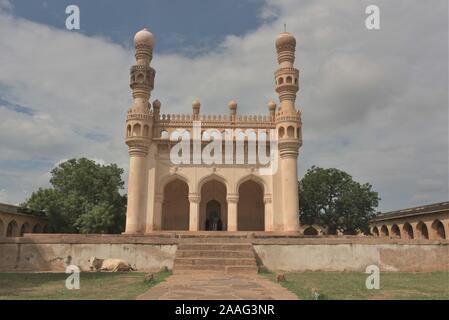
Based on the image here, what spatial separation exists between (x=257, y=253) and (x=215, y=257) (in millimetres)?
2109

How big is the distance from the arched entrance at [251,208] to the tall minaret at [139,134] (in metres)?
6.82

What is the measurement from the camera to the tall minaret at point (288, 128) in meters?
20.6

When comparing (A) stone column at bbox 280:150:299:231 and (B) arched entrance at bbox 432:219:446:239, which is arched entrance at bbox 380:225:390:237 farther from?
(A) stone column at bbox 280:150:299:231

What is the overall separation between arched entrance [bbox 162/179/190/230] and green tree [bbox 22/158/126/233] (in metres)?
6.66

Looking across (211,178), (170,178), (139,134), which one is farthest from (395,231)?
(139,134)

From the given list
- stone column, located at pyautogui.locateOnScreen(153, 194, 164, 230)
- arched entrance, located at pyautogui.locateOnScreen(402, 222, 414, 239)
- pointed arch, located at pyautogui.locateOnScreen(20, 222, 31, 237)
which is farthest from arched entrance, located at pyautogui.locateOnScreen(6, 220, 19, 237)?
arched entrance, located at pyautogui.locateOnScreen(402, 222, 414, 239)

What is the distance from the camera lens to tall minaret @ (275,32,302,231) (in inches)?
810

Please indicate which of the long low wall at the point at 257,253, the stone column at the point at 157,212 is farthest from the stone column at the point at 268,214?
the long low wall at the point at 257,253

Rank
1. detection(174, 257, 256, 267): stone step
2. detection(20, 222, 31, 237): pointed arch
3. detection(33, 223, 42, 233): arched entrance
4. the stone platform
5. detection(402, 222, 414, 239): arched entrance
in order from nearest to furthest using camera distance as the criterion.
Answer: detection(174, 257, 256, 267): stone step < the stone platform < detection(20, 222, 31, 237): pointed arch < detection(33, 223, 42, 233): arched entrance < detection(402, 222, 414, 239): arched entrance

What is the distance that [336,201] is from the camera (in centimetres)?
3475

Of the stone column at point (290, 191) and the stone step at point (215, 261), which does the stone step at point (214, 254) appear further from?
the stone column at point (290, 191)

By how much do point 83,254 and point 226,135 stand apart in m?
10.9

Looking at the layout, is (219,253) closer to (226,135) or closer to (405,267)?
(405,267)

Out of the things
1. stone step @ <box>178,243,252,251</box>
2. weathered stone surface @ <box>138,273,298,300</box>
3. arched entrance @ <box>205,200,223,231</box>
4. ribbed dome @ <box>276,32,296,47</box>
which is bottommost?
weathered stone surface @ <box>138,273,298,300</box>
